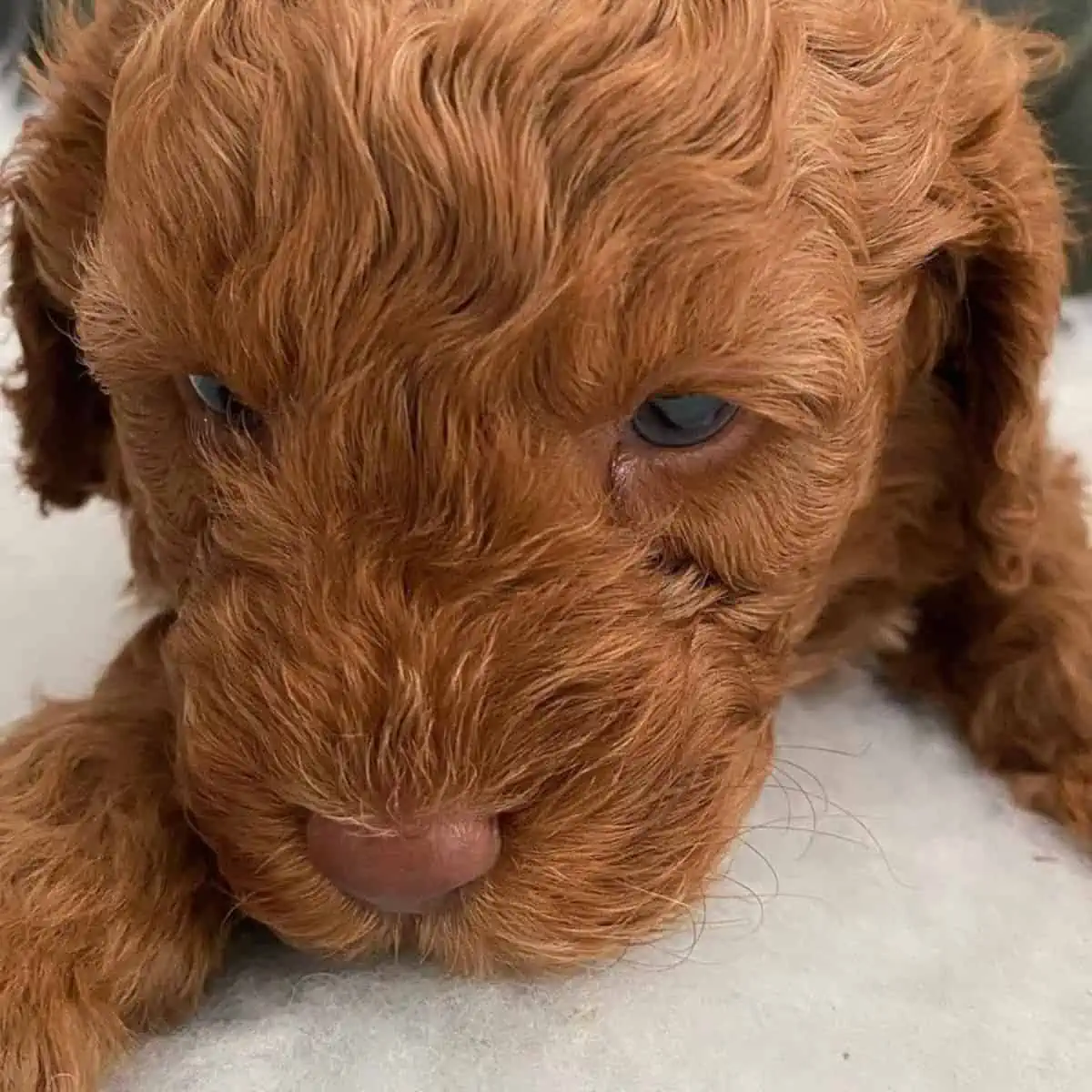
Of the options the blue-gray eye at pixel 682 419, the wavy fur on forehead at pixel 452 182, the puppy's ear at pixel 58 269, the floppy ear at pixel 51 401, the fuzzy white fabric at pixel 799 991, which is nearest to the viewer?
the wavy fur on forehead at pixel 452 182

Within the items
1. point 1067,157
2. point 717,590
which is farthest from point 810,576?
point 1067,157

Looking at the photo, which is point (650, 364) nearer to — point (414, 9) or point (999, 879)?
point (414, 9)

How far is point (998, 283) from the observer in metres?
1.57

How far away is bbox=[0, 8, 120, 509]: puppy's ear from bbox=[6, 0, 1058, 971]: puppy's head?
128 mm

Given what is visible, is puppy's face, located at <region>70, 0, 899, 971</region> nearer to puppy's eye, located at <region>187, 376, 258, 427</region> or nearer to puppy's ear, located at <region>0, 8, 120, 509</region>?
puppy's eye, located at <region>187, 376, 258, 427</region>

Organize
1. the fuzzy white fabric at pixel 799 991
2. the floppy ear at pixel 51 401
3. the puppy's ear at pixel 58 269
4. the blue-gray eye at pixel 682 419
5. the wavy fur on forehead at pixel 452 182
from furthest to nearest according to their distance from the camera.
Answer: the floppy ear at pixel 51 401 → the puppy's ear at pixel 58 269 → the fuzzy white fabric at pixel 799 991 → the blue-gray eye at pixel 682 419 → the wavy fur on forehead at pixel 452 182

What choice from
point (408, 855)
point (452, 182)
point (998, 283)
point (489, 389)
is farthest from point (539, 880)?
point (998, 283)

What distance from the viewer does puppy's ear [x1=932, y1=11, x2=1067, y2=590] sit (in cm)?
151

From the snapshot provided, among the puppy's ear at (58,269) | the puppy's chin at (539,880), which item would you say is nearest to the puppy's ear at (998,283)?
the puppy's chin at (539,880)

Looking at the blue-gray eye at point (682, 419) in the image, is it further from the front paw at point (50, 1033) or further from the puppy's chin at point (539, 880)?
the front paw at point (50, 1033)

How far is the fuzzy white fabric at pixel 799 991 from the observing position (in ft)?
4.44

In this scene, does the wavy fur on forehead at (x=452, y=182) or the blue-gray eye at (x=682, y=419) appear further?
the blue-gray eye at (x=682, y=419)

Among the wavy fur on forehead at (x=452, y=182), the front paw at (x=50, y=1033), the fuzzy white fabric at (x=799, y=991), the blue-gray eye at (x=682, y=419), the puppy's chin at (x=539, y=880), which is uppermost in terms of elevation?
the wavy fur on forehead at (x=452, y=182)

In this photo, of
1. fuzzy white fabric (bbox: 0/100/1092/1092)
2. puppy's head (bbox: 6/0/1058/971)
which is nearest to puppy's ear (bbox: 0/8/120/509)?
puppy's head (bbox: 6/0/1058/971)
